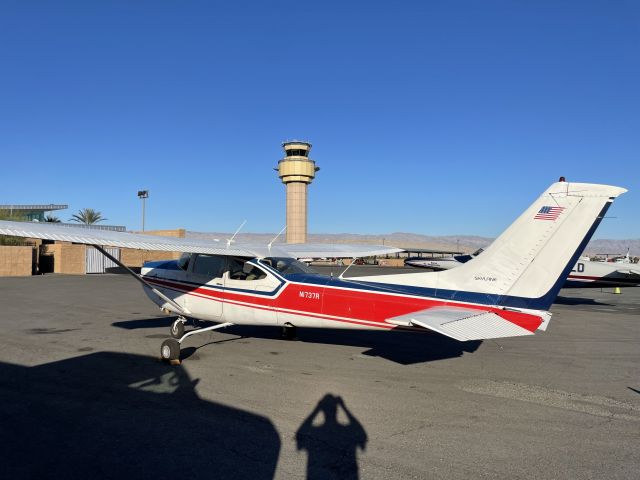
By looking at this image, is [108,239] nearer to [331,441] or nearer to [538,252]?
[331,441]

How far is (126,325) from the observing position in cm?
1202

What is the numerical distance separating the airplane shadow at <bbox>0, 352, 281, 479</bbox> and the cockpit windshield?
2497mm

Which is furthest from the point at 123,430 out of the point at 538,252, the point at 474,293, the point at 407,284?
the point at 538,252

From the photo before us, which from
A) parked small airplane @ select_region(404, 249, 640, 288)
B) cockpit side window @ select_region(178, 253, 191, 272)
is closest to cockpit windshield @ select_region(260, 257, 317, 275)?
cockpit side window @ select_region(178, 253, 191, 272)

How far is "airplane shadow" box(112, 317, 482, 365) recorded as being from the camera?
8953mm

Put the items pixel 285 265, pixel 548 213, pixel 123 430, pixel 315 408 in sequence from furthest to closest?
1. pixel 285 265
2. pixel 548 213
3. pixel 315 408
4. pixel 123 430

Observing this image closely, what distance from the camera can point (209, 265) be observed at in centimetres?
906

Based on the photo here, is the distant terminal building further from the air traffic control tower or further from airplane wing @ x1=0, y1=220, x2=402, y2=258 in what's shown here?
airplane wing @ x1=0, y1=220, x2=402, y2=258

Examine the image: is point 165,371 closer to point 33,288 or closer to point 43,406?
point 43,406

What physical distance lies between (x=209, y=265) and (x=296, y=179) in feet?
226

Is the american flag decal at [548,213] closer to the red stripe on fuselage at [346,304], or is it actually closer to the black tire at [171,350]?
the red stripe on fuselage at [346,304]

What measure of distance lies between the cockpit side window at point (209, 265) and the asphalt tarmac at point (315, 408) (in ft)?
5.03

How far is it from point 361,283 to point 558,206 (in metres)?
3.26

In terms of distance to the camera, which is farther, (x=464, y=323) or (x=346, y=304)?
(x=346, y=304)
